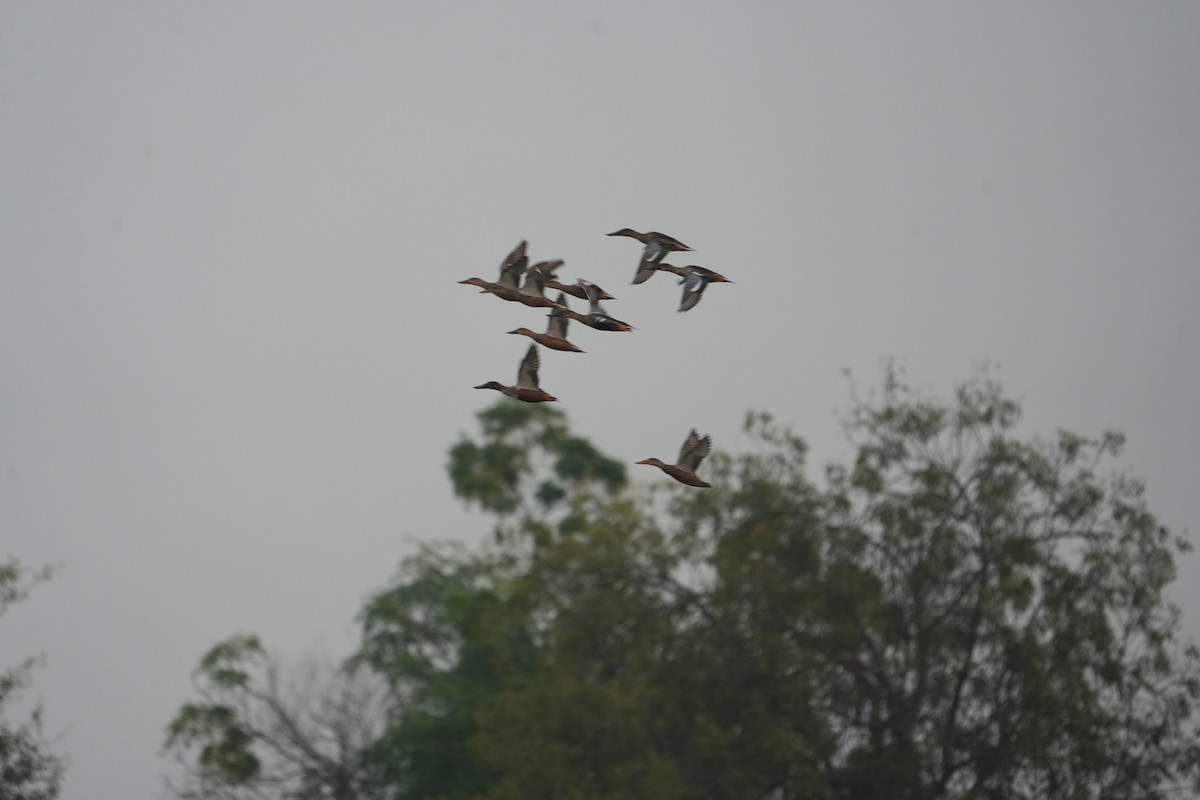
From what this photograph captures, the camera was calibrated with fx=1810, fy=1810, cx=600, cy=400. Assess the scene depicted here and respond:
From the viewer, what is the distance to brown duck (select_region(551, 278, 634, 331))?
1060cm

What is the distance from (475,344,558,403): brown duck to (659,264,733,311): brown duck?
1.17 meters

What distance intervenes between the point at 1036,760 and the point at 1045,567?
237 cm

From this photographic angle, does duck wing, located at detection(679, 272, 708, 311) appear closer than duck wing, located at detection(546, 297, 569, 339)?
No

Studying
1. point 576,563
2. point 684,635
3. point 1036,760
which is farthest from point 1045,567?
point 576,563

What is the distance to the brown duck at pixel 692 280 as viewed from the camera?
11633 millimetres

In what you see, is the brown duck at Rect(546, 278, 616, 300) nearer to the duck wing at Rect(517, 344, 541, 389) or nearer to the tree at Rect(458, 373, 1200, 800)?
the duck wing at Rect(517, 344, 541, 389)

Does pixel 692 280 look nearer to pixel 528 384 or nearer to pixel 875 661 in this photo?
pixel 528 384

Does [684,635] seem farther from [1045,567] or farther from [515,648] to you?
[515,648]

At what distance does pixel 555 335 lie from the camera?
36.0 feet

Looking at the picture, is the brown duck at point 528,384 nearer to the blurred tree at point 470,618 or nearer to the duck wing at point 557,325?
the duck wing at point 557,325

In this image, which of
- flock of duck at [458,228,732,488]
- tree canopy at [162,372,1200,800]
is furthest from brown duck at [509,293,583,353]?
tree canopy at [162,372,1200,800]

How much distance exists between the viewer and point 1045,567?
21.3 m

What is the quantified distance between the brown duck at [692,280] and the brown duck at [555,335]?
33.4 inches

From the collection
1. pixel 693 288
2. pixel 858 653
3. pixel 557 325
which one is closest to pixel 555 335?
pixel 557 325
